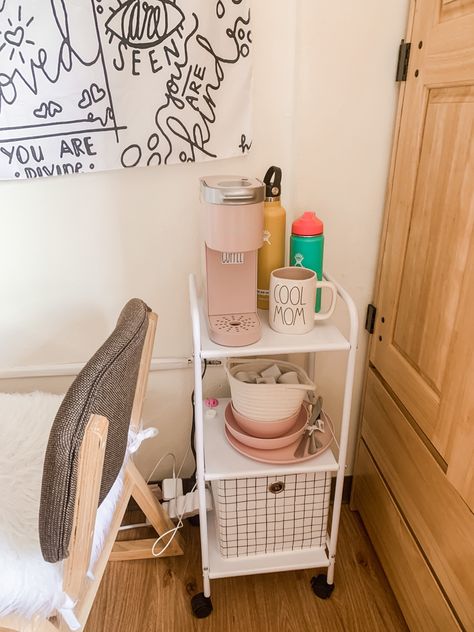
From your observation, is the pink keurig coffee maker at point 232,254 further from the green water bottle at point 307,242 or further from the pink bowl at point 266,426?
the pink bowl at point 266,426

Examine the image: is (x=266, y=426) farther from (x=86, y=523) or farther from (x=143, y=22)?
(x=143, y=22)

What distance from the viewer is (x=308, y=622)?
1.30m

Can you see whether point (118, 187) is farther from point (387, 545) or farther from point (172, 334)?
point (387, 545)

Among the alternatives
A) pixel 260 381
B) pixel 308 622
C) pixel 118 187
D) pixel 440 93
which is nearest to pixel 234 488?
pixel 260 381

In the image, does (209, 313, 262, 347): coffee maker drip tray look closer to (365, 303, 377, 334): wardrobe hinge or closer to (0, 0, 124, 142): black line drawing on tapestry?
(365, 303, 377, 334): wardrobe hinge

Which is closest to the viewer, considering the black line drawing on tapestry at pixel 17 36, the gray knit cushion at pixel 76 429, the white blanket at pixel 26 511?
the gray knit cushion at pixel 76 429

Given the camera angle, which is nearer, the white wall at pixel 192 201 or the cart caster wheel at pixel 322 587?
the white wall at pixel 192 201

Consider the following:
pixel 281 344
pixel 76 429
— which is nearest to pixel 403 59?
pixel 281 344

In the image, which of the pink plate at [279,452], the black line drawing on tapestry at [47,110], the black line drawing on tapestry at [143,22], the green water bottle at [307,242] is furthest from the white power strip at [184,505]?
the black line drawing on tapestry at [143,22]

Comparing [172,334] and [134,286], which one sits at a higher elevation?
[134,286]

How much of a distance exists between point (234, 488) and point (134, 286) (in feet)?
2.05

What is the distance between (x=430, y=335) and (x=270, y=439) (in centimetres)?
46

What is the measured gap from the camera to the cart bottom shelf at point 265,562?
128cm

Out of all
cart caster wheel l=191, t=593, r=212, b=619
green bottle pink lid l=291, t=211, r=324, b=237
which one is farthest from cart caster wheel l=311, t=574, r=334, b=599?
green bottle pink lid l=291, t=211, r=324, b=237
